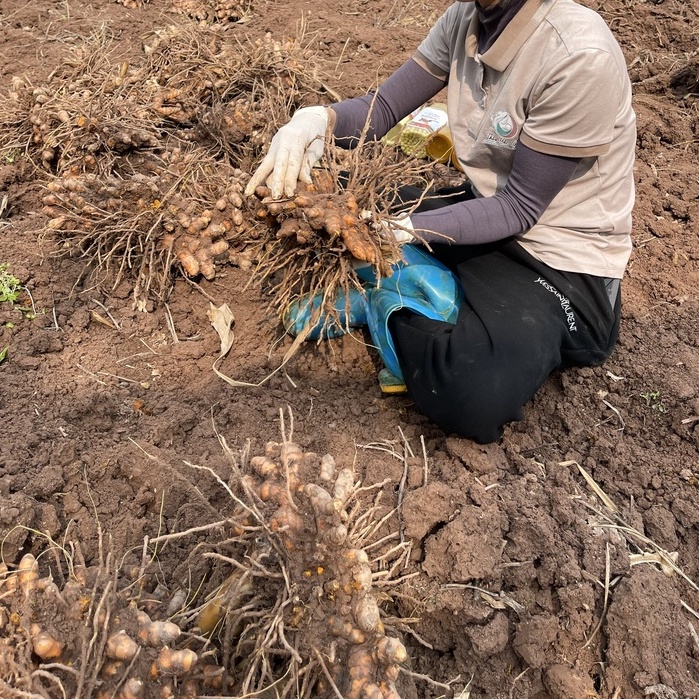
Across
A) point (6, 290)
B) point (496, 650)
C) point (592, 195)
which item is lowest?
point (496, 650)

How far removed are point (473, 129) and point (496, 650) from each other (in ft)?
4.49

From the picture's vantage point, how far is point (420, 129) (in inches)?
93.8

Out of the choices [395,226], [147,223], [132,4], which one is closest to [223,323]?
[147,223]

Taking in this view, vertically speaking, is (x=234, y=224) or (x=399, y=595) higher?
(x=234, y=224)

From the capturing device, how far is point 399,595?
119cm

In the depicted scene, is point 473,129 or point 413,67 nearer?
point 473,129

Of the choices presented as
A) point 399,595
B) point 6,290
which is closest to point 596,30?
point 399,595

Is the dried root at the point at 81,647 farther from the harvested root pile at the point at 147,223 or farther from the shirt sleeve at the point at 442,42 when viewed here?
the shirt sleeve at the point at 442,42

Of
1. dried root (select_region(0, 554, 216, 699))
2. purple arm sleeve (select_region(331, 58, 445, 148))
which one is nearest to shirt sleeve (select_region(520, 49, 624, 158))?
purple arm sleeve (select_region(331, 58, 445, 148))

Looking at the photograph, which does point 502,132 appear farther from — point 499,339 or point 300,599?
point 300,599

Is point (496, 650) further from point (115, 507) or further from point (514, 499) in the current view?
point (115, 507)

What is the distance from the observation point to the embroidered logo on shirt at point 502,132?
153 cm

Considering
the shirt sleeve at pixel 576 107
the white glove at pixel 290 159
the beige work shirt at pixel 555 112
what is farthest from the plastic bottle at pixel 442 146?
the shirt sleeve at pixel 576 107

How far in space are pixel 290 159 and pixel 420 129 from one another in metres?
0.97
